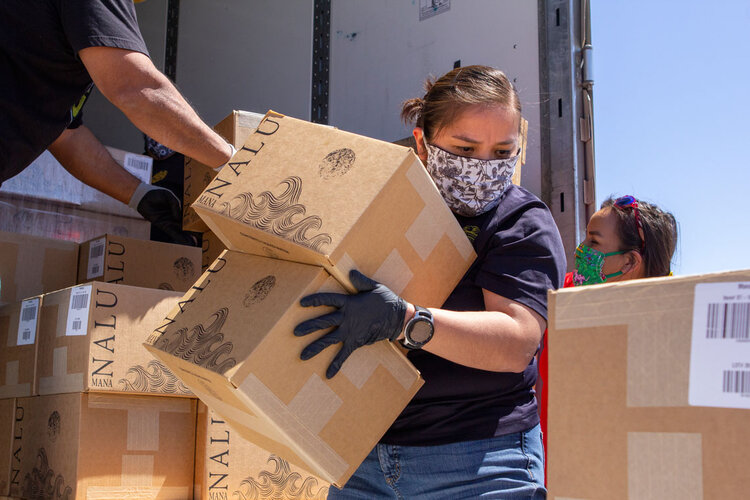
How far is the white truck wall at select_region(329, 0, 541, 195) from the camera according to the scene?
8.09ft

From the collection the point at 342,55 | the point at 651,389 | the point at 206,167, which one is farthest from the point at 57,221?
the point at 651,389

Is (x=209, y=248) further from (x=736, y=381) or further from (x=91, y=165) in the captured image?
(x=736, y=381)

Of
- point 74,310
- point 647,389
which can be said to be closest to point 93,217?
point 74,310

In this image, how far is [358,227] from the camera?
1004 mm

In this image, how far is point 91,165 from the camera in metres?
2.45

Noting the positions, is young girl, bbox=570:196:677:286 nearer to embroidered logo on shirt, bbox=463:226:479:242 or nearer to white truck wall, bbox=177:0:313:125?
embroidered logo on shirt, bbox=463:226:479:242

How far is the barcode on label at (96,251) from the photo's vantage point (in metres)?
2.24

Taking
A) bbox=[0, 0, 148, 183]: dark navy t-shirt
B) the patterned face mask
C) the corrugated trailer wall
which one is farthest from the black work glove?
the patterned face mask

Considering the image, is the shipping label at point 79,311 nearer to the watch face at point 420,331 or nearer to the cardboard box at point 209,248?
the cardboard box at point 209,248

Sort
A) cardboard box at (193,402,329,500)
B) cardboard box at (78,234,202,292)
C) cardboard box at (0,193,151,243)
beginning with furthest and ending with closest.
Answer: cardboard box at (0,193,151,243) < cardboard box at (78,234,202,292) < cardboard box at (193,402,329,500)

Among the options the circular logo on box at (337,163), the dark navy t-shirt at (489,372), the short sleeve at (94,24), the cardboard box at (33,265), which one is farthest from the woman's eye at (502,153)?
the cardboard box at (33,265)

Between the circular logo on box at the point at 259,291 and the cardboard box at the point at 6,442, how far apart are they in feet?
4.87

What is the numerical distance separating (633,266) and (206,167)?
1432 mm

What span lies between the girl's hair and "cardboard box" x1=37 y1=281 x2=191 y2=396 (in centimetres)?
144
